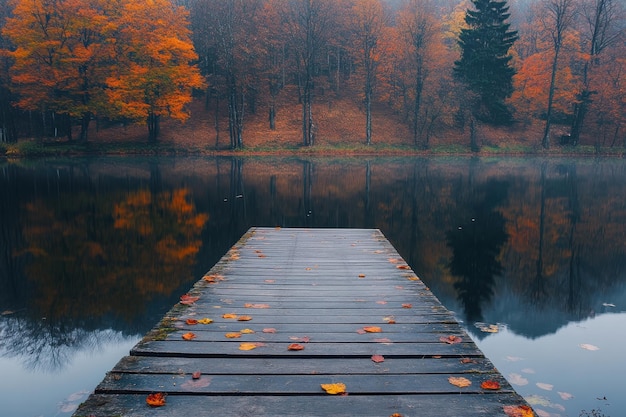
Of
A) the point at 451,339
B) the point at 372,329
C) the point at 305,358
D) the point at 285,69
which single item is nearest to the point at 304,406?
the point at 305,358

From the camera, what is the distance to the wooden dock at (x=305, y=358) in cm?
304

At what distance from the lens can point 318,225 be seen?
13281 millimetres

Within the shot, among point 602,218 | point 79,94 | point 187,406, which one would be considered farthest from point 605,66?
point 187,406

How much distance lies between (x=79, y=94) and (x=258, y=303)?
38801mm

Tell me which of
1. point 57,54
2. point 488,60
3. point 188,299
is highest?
point 488,60

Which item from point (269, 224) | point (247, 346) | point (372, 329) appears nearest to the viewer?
point (247, 346)

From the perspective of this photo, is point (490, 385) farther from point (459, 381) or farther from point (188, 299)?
point (188, 299)

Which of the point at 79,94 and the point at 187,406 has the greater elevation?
the point at 79,94

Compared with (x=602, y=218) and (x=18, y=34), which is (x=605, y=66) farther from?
(x=18, y=34)

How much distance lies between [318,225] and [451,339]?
365 inches

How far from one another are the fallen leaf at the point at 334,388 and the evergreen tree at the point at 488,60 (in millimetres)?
40430

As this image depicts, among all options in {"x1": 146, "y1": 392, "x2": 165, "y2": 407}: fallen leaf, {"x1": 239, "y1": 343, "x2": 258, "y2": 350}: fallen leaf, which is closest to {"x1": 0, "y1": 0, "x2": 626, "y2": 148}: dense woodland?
{"x1": 239, "y1": 343, "x2": 258, "y2": 350}: fallen leaf

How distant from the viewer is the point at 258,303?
16.9 ft

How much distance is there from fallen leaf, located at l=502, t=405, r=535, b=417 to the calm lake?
200 centimetres
